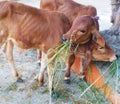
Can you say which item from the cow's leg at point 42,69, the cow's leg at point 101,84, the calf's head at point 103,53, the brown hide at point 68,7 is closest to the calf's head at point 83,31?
the calf's head at point 103,53

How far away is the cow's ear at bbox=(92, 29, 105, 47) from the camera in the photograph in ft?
10.5

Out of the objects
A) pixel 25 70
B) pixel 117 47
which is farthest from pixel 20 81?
pixel 117 47

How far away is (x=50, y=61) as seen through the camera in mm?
3207

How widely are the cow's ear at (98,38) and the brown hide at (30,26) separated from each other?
0.37 meters

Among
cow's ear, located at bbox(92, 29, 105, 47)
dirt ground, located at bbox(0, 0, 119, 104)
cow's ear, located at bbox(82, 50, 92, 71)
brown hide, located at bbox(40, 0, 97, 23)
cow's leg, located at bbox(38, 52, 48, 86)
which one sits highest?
brown hide, located at bbox(40, 0, 97, 23)

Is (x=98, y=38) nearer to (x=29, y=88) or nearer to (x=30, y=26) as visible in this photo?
(x=30, y=26)

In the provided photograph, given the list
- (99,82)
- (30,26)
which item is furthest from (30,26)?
(99,82)

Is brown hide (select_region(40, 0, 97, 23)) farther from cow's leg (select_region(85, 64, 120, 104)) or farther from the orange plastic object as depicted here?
cow's leg (select_region(85, 64, 120, 104))

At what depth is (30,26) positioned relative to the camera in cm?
347

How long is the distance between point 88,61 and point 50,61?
428mm

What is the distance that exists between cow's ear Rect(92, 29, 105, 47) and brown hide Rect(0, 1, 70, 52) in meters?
0.37

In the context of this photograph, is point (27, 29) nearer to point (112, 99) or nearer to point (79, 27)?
point (79, 27)

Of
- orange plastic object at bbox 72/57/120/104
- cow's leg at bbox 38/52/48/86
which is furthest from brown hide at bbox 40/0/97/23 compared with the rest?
cow's leg at bbox 38/52/48/86

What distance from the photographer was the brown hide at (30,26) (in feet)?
11.3
